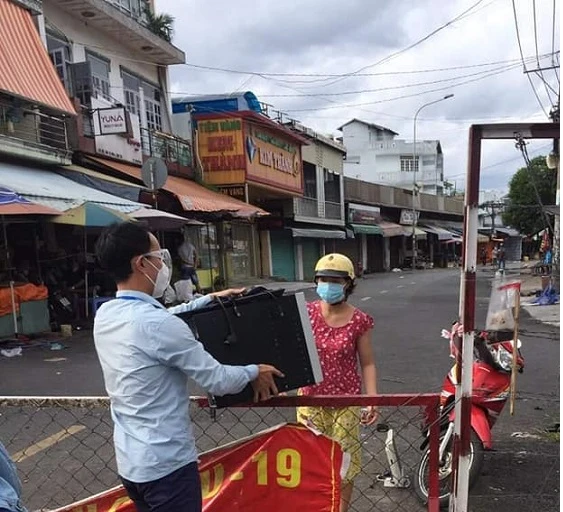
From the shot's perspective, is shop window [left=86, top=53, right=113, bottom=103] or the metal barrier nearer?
the metal barrier

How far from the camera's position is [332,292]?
3111mm

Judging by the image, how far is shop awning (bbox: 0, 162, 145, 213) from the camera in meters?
10.0

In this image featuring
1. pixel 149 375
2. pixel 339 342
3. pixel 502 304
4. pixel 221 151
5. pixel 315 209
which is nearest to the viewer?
pixel 149 375

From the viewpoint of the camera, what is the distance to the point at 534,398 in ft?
20.3

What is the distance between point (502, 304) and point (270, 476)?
160 cm

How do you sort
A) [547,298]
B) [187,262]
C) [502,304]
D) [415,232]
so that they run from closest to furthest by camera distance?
[502,304] < [187,262] < [547,298] < [415,232]

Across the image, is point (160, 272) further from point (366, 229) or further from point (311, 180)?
point (366, 229)

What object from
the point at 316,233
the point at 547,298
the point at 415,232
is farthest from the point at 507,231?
the point at 547,298

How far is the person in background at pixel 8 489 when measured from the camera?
1395 millimetres

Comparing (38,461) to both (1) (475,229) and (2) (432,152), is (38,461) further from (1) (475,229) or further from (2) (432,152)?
(2) (432,152)

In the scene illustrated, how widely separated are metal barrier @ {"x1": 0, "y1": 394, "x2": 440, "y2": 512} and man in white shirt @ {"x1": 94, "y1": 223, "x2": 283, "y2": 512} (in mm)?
239

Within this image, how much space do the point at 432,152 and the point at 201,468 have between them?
75.7 meters

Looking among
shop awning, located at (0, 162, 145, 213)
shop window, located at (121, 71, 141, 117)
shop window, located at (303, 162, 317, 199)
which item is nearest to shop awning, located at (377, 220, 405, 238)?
shop window, located at (303, 162, 317, 199)

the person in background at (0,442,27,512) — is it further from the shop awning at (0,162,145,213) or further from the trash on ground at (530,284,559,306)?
the trash on ground at (530,284,559,306)
